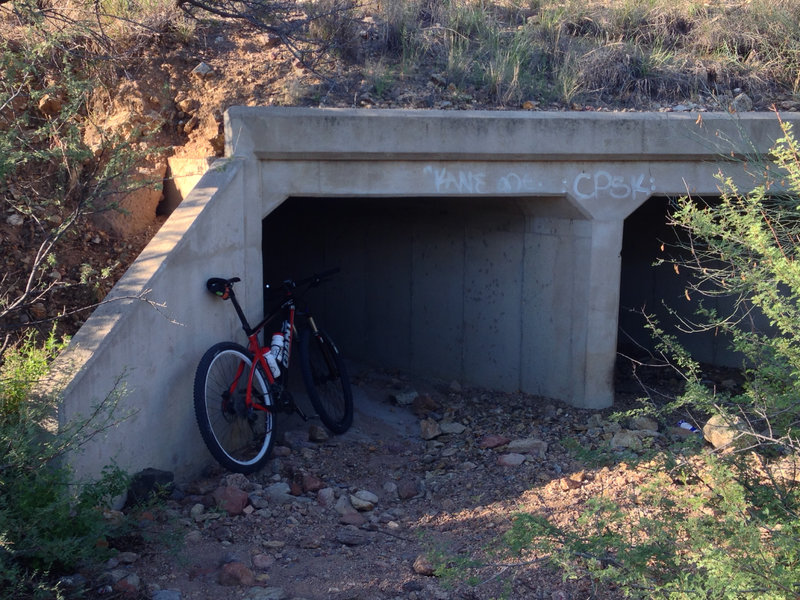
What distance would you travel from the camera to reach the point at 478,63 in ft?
26.8

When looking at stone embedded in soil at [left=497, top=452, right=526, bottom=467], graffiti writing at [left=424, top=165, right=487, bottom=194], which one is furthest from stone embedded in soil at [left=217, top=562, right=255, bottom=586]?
graffiti writing at [left=424, top=165, right=487, bottom=194]

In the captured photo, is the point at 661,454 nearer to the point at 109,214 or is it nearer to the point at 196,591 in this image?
the point at 196,591

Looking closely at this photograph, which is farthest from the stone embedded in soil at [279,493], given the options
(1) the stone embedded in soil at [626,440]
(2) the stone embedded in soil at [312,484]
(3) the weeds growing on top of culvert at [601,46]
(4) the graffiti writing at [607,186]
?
(3) the weeds growing on top of culvert at [601,46]

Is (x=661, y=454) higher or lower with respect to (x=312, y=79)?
lower

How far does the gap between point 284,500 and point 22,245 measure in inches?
113

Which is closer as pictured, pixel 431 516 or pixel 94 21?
pixel 431 516

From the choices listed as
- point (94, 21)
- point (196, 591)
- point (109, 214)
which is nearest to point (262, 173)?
point (109, 214)

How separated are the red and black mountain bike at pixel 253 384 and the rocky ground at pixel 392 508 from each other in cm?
21

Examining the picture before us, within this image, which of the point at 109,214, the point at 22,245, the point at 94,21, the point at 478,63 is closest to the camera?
the point at 22,245

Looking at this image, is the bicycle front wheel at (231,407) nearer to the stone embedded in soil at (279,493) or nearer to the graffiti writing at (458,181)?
the stone embedded in soil at (279,493)

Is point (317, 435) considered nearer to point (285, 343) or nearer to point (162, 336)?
point (285, 343)

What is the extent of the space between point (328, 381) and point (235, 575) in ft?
8.94

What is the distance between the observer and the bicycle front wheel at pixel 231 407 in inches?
203

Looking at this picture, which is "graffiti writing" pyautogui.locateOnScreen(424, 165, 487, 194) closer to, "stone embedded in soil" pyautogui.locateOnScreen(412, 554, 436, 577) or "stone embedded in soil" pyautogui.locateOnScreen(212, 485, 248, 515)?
"stone embedded in soil" pyautogui.locateOnScreen(212, 485, 248, 515)
